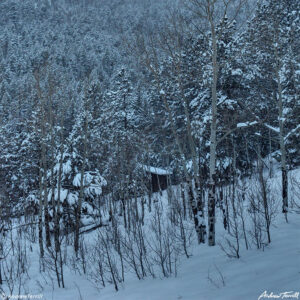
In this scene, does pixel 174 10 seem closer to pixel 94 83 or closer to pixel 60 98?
pixel 60 98

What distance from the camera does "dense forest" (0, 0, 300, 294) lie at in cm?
979

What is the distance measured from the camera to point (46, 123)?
1543 cm

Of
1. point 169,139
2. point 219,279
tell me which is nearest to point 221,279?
point 219,279

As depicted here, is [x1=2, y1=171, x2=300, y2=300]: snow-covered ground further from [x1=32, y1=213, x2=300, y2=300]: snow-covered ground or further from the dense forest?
the dense forest

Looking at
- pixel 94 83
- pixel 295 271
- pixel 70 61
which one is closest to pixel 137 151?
pixel 94 83

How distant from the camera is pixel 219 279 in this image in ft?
22.6


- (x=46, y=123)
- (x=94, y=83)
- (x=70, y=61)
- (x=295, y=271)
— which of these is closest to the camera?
(x=295, y=271)

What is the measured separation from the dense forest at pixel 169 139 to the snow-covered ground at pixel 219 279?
16.4 inches

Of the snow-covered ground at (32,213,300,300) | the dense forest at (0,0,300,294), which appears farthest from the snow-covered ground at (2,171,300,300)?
the dense forest at (0,0,300,294)

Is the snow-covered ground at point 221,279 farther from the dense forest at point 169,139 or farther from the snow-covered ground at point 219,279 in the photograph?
the dense forest at point 169,139

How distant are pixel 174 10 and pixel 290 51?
721 centimetres

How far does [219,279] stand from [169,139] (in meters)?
20.0

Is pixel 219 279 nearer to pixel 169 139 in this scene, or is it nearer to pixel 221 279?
pixel 221 279

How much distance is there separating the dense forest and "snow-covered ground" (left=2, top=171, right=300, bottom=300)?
42 cm
